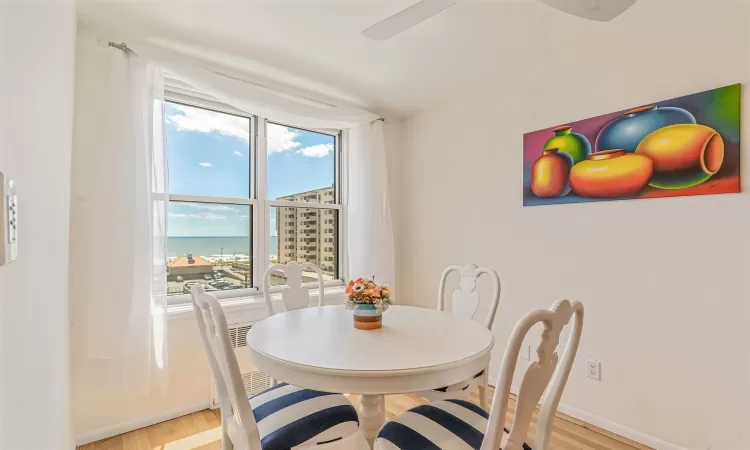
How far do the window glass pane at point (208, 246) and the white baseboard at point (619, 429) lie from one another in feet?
6.64

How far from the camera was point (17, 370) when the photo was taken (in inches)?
22.5

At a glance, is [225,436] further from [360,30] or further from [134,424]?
[360,30]

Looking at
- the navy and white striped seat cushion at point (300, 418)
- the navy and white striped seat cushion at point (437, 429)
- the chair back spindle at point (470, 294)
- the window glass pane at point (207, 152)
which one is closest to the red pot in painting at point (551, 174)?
the chair back spindle at point (470, 294)

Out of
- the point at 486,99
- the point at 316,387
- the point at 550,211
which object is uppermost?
the point at 486,99

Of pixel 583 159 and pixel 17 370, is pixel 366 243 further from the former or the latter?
pixel 17 370

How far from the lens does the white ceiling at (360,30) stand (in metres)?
1.92

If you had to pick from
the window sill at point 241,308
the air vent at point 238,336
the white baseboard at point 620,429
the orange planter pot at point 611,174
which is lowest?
the white baseboard at point 620,429

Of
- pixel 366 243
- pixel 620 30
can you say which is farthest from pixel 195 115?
pixel 620 30

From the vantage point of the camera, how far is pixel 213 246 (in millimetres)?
2760

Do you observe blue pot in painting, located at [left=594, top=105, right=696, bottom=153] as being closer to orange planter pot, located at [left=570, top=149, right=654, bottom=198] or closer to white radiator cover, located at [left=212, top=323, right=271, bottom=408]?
orange planter pot, located at [left=570, top=149, right=654, bottom=198]

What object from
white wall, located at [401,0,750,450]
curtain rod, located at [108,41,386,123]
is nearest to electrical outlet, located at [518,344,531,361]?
white wall, located at [401,0,750,450]

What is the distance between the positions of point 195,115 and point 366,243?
160 centimetres

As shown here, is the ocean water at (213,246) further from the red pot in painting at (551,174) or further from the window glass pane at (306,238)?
the red pot in painting at (551,174)

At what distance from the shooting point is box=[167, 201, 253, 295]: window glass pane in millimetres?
2592
